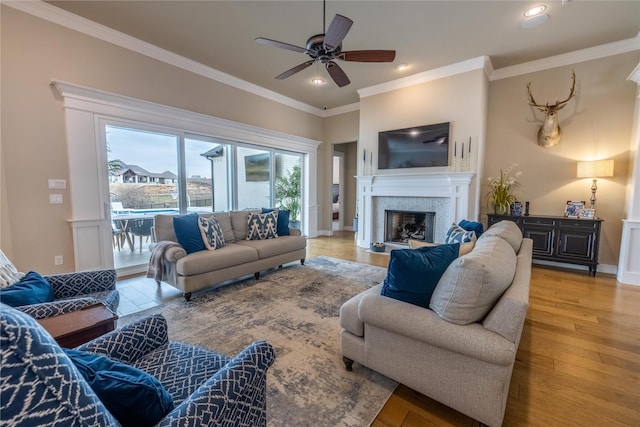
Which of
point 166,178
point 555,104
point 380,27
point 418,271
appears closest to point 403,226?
point 555,104

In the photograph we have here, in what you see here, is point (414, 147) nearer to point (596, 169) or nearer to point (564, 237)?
point (596, 169)

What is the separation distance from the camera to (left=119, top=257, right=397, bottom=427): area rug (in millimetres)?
1556

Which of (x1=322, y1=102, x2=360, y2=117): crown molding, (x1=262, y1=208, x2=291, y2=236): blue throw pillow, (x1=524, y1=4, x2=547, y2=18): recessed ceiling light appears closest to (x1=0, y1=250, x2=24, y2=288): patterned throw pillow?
(x1=262, y1=208, x2=291, y2=236): blue throw pillow

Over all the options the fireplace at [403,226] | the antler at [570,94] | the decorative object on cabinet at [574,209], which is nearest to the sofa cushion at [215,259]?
the fireplace at [403,226]

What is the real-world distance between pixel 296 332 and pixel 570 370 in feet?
6.70

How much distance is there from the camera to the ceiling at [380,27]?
3.04 m

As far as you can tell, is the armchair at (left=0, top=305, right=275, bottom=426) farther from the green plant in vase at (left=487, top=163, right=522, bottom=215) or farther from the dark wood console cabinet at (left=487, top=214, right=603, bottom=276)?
the green plant in vase at (left=487, top=163, right=522, bottom=215)

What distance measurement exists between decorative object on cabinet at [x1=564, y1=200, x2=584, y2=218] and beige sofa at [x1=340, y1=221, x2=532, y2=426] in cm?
347

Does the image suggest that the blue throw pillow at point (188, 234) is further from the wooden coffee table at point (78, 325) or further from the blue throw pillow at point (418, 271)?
the blue throw pillow at point (418, 271)

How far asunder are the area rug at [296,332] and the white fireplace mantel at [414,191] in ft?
5.44

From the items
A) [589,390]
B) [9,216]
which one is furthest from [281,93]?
[589,390]

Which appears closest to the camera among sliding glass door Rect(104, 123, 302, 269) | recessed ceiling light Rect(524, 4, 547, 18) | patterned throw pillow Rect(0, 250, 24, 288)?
patterned throw pillow Rect(0, 250, 24, 288)

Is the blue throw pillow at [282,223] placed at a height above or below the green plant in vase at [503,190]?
below

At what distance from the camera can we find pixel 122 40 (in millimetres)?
3609
